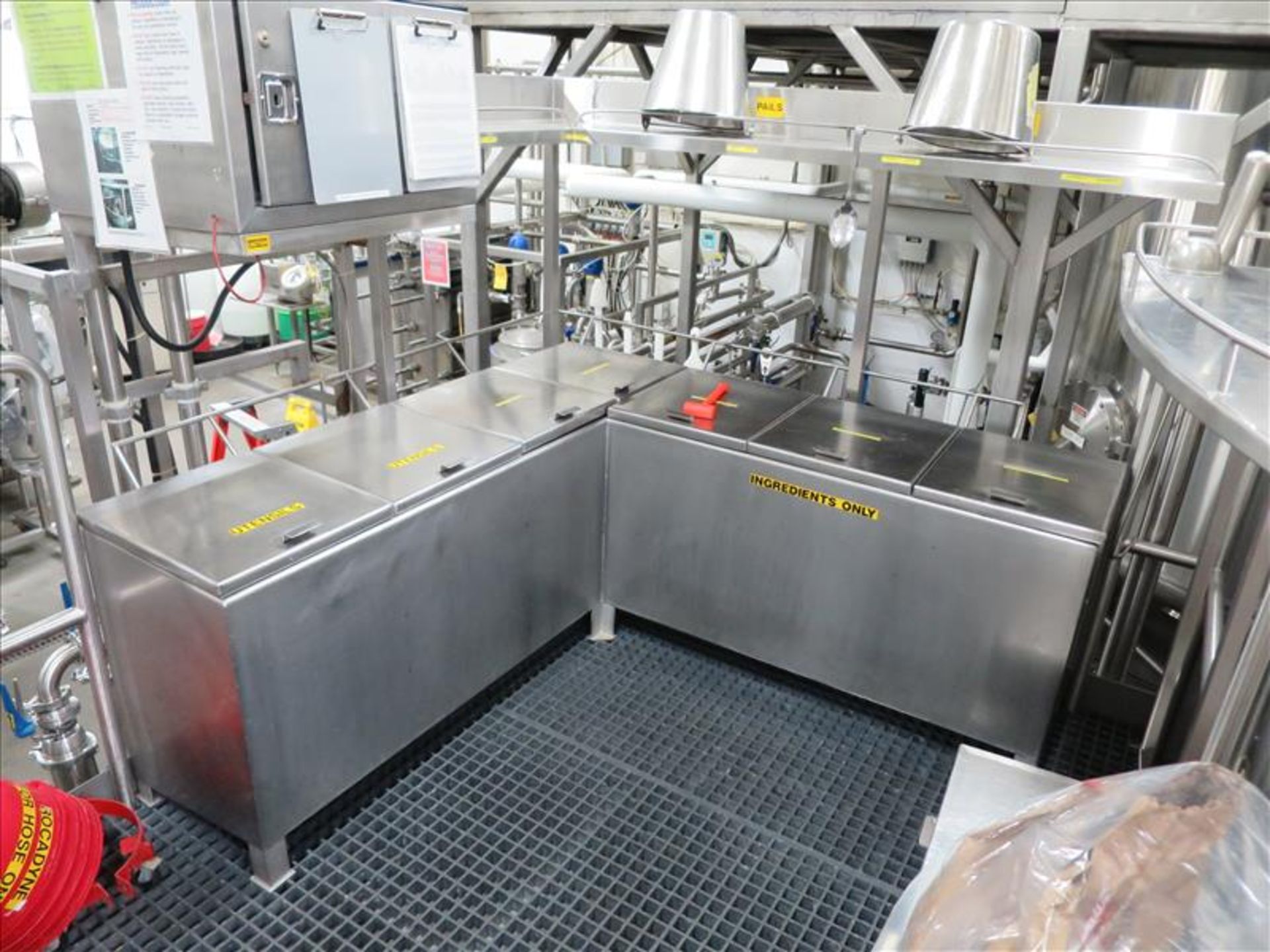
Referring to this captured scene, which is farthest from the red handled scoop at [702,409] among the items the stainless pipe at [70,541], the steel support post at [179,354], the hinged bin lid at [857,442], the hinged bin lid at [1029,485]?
the stainless pipe at [70,541]

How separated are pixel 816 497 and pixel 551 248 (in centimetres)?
159

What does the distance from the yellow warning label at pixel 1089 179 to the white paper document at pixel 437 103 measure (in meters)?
1.45

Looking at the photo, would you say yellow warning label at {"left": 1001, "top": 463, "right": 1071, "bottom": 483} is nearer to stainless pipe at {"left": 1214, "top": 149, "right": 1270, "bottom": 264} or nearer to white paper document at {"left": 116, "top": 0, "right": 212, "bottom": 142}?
stainless pipe at {"left": 1214, "top": 149, "right": 1270, "bottom": 264}

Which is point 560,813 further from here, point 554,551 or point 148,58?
point 148,58

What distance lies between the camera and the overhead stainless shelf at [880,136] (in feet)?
6.84

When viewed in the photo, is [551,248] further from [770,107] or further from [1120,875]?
[1120,875]

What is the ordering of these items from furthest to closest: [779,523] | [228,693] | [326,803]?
[779,523], [326,803], [228,693]

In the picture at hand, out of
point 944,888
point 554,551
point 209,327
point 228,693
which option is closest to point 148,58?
point 209,327

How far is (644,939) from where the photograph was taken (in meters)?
1.93

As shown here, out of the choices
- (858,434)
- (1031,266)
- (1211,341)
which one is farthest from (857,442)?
(1211,341)

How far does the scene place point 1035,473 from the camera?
7.73 ft

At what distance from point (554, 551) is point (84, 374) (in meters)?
1.30

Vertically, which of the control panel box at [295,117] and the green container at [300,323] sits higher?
the control panel box at [295,117]

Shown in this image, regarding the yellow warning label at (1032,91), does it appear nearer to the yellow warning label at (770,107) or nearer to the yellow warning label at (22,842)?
the yellow warning label at (770,107)
